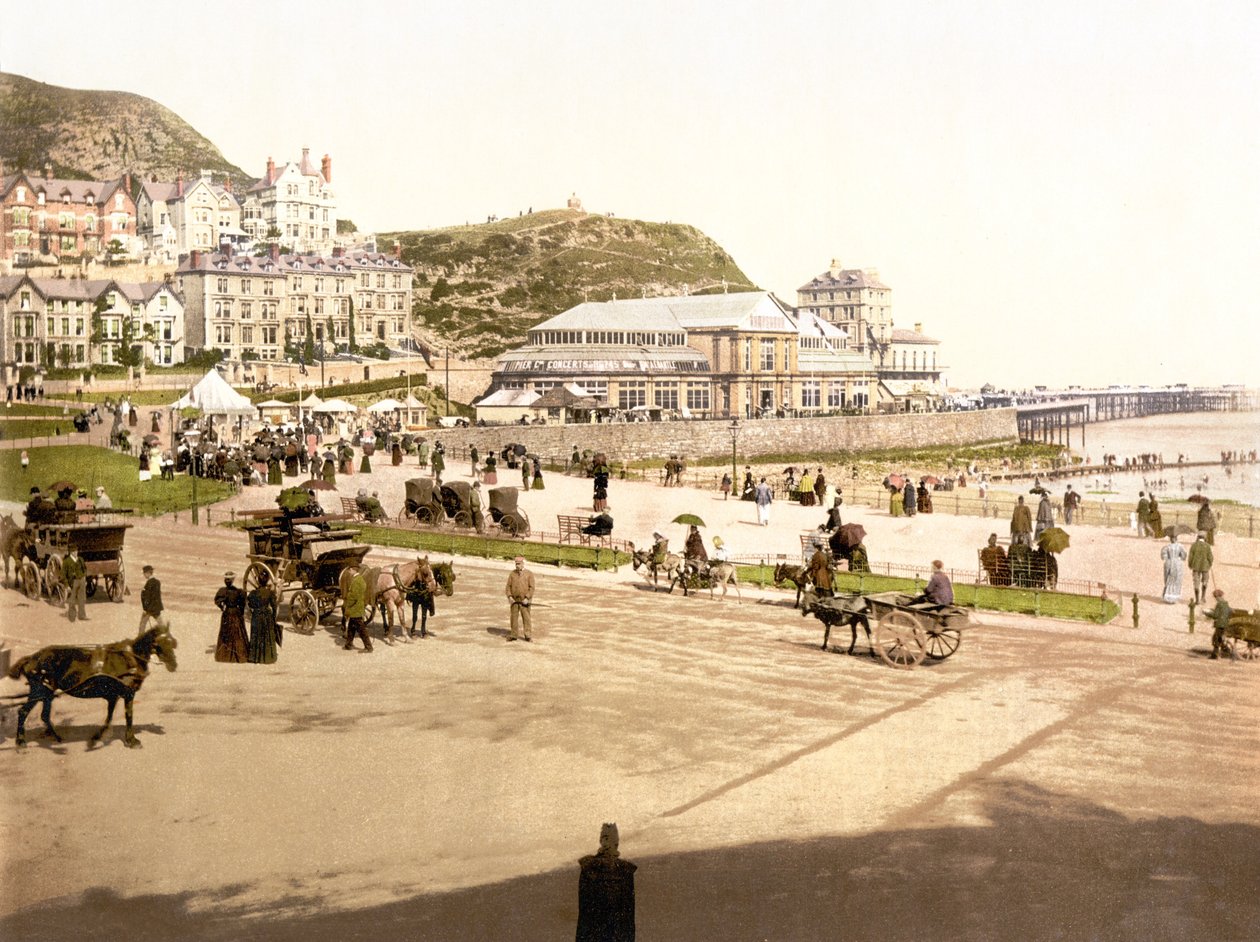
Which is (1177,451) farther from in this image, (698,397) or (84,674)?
(84,674)

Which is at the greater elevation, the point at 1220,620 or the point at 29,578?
the point at 29,578

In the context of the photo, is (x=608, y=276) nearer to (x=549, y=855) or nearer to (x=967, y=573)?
(x=967, y=573)

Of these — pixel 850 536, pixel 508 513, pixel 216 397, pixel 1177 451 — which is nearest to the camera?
pixel 850 536

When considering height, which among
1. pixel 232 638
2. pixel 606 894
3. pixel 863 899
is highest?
pixel 232 638

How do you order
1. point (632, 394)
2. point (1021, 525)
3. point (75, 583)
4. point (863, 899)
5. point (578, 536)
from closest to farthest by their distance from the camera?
point (863, 899)
point (75, 583)
point (1021, 525)
point (578, 536)
point (632, 394)

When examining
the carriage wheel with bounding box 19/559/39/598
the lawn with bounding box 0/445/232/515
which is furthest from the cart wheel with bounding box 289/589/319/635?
the lawn with bounding box 0/445/232/515

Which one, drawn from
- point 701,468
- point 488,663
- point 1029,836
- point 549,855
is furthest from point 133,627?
point 701,468

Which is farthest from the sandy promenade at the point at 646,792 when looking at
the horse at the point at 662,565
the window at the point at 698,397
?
the window at the point at 698,397

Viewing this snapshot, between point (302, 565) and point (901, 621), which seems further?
point (302, 565)

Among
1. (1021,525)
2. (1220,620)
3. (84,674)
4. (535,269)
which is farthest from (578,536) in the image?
(535,269)
